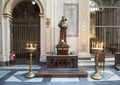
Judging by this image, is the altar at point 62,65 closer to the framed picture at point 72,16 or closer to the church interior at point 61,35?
the church interior at point 61,35

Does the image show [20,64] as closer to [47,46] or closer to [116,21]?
[47,46]

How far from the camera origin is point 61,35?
10.6m

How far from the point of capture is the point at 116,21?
13.6 m

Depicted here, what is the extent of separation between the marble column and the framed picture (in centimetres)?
23

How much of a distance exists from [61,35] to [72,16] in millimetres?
2448

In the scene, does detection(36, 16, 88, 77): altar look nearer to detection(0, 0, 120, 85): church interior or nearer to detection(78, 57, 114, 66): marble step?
detection(0, 0, 120, 85): church interior

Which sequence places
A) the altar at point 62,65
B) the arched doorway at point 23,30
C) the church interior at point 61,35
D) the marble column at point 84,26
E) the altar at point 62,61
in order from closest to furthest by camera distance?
1. the altar at point 62,65
2. the altar at point 62,61
3. the church interior at point 61,35
4. the marble column at point 84,26
5. the arched doorway at point 23,30

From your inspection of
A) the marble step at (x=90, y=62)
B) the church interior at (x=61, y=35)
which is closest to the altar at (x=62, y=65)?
the church interior at (x=61, y=35)

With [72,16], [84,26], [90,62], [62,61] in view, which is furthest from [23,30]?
[62,61]

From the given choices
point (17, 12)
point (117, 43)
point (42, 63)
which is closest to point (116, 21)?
point (117, 43)

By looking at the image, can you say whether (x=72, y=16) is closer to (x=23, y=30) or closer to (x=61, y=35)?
(x=61, y=35)

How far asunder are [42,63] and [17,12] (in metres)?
4.31

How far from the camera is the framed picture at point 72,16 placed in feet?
41.3

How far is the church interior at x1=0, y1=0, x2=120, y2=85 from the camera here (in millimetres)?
10406
